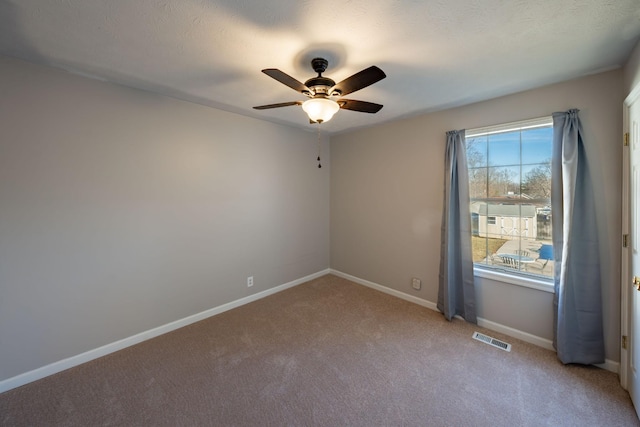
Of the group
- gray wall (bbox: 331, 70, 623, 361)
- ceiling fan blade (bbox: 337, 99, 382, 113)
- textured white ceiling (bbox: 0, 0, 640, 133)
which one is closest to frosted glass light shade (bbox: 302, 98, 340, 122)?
ceiling fan blade (bbox: 337, 99, 382, 113)

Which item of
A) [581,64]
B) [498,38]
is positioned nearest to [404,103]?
[498,38]

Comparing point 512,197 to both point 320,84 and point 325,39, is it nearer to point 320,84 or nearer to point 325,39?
point 320,84

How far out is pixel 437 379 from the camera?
1.94 m

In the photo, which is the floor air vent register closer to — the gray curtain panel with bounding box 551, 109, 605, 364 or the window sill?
the gray curtain panel with bounding box 551, 109, 605, 364

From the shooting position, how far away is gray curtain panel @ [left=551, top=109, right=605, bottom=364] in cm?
202

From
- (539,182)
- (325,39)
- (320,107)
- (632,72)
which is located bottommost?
(539,182)

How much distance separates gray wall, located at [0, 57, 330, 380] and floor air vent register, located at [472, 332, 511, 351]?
8.10ft

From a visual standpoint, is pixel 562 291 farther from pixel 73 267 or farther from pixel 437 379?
pixel 73 267

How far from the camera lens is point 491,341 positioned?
2.42 m

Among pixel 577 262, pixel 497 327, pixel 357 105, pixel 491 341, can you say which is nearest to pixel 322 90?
pixel 357 105

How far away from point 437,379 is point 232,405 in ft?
4.96

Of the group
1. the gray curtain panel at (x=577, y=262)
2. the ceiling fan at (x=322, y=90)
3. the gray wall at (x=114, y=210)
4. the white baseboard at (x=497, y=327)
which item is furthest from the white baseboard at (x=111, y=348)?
the gray curtain panel at (x=577, y=262)

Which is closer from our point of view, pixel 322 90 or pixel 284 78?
pixel 284 78

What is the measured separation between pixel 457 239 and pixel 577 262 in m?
0.93
